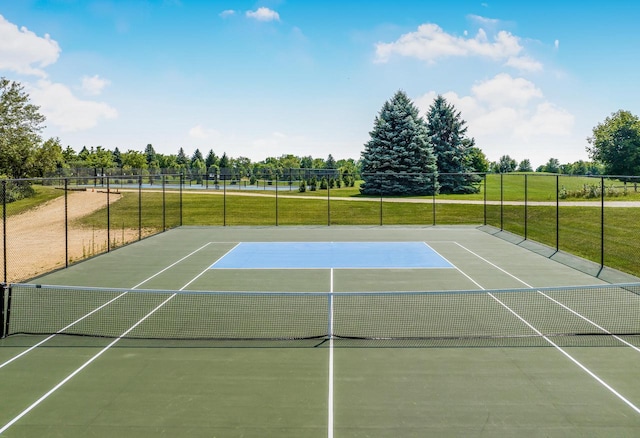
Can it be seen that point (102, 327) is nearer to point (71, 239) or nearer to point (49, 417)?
point (49, 417)

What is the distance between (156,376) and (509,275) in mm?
11573

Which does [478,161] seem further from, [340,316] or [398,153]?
[340,316]

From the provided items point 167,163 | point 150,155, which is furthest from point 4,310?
point 150,155

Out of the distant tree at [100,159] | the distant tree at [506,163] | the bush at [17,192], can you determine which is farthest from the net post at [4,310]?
the distant tree at [506,163]

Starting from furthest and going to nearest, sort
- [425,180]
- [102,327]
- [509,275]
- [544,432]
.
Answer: [425,180] < [509,275] < [102,327] < [544,432]

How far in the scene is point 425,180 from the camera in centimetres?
4541

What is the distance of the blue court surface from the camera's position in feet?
57.7

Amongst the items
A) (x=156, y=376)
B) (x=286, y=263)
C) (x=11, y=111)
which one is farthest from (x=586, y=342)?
(x=11, y=111)

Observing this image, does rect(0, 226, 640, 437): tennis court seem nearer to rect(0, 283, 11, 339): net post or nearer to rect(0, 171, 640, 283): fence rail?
rect(0, 283, 11, 339): net post

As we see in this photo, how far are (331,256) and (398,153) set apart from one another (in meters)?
29.7

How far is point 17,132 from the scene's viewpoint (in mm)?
50406

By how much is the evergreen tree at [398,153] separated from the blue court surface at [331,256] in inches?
949

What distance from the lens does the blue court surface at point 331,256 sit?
57.7ft

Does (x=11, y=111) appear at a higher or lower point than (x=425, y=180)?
higher
